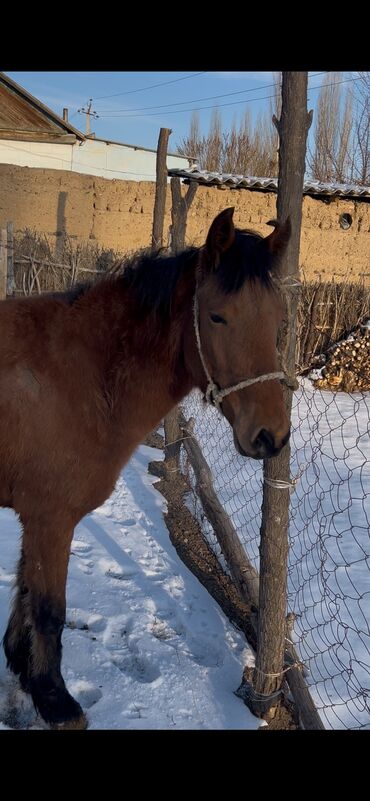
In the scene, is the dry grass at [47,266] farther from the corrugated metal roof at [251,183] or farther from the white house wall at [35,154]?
the white house wall at [35,154]

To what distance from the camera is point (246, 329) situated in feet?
6.20

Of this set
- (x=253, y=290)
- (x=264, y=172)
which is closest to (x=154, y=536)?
(x=253, y=290)

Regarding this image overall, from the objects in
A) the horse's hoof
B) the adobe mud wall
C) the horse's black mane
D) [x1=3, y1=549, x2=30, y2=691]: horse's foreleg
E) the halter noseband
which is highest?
the adobe mud wall

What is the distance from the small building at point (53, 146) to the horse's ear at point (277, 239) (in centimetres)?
732

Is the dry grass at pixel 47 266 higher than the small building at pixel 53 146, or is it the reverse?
the small building at pixel 53 146

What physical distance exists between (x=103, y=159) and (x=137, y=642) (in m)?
27.5

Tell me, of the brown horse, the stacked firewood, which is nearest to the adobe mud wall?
the stacked firewood

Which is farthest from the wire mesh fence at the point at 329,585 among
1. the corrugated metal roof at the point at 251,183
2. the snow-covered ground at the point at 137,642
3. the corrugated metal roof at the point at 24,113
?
the corrugated metal roof at the point at 251,183

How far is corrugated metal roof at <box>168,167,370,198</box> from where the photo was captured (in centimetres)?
1177

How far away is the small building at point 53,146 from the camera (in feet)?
27.9

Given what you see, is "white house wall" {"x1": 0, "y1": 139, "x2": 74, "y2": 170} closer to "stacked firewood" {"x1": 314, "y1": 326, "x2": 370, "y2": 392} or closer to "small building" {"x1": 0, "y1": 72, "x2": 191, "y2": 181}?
"small building" {"x1": 0, "y1": 72, "x2": 191, "y2": 181}

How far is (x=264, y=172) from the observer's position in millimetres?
26391

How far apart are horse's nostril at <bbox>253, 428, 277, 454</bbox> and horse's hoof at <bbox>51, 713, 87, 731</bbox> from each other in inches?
60.6

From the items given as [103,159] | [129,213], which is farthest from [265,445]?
[103,159]
